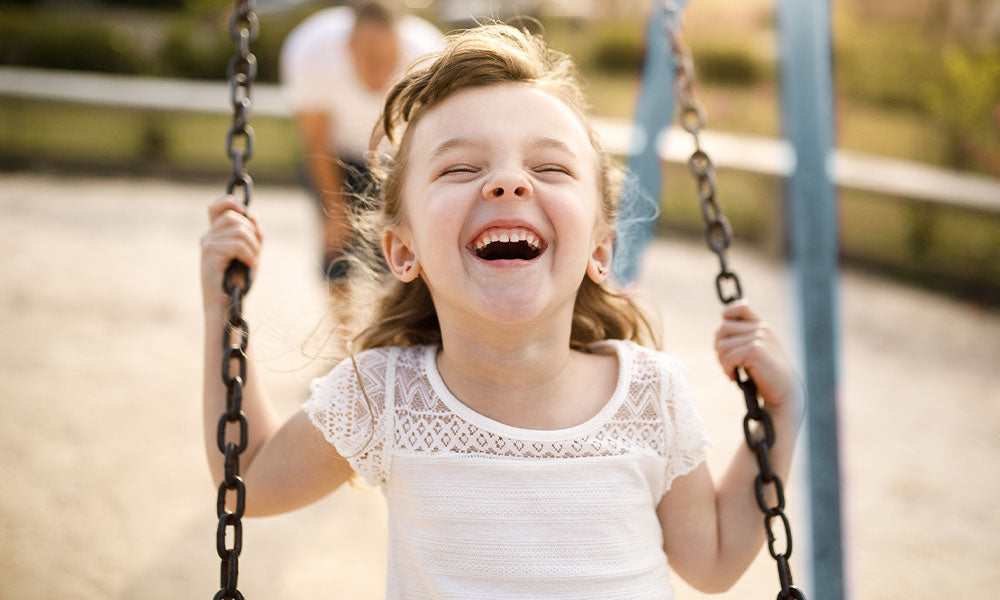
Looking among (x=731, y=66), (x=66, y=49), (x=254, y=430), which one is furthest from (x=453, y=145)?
(x=731, y=66)

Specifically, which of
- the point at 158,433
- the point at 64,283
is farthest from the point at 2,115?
the point at 158,433

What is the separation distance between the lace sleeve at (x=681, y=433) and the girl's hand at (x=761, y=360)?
91 millimetres

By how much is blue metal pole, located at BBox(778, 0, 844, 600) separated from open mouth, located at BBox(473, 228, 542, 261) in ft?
2.71

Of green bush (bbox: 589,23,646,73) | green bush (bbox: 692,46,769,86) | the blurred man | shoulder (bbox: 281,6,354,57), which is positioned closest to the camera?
the blurred man

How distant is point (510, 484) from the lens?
134 cm

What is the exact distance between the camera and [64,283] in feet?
16.7

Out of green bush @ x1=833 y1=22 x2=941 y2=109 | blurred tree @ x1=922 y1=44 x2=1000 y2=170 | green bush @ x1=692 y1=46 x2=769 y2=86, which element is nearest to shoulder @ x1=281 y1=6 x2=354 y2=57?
blurred tree @ x1=922 y1=44 x2=1000 y2=170

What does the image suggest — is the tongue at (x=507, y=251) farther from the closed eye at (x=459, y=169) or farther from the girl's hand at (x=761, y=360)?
the girl's hand at (x=761, y=360)

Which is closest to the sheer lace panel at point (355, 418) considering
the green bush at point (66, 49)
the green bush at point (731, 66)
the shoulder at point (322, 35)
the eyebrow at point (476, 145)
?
the eyebrow at point (476, 145)

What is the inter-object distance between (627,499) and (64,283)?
14.7 feet

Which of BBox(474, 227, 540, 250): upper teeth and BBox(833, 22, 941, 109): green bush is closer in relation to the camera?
BBox(474, 227, 540, 250): upper teeth

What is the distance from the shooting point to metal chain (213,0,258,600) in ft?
4.25

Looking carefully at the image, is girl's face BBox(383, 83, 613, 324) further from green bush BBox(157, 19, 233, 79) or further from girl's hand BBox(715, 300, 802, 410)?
green bush BBox(157, 19, 233, 79)

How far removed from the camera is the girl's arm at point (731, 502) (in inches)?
56.1
